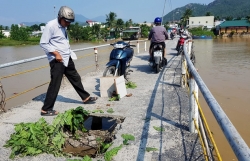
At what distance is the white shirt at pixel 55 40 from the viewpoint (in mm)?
3689

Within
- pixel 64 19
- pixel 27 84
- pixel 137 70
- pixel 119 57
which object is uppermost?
pixel 64 19

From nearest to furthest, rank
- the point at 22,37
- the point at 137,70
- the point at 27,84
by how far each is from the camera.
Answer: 1. the point at 137,70
2. the point at 27,84
3. the point at 22,37

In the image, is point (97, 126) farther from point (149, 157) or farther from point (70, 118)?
point (149, 157)

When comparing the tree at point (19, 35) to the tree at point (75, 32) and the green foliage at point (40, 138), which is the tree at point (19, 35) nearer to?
the tree at point (75, 32)

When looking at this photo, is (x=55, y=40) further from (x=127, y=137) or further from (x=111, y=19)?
(x=111, y=19)

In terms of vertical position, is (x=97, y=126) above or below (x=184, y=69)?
below

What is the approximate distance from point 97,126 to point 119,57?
96.1 inches

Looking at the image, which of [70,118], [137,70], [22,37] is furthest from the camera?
[22,37]

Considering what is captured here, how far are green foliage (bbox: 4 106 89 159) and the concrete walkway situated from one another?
0.26 ft

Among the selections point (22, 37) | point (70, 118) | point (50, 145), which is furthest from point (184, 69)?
point (22, 37)

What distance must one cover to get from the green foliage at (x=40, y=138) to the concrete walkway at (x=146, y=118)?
80 mm

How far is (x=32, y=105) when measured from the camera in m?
4.56

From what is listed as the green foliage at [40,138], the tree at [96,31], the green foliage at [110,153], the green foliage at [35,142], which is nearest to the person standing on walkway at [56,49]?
the green foliage at [40,138]

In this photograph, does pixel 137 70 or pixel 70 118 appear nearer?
pixel 70 118
